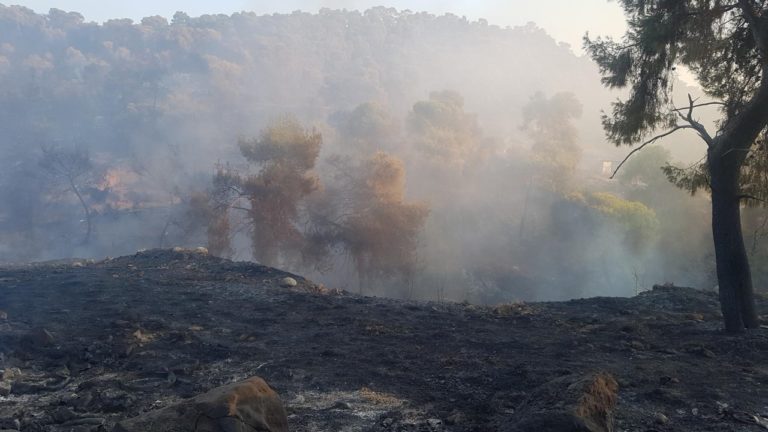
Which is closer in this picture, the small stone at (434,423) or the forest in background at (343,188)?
the small stone at (434,423)

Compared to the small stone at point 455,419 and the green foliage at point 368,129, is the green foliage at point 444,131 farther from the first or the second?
the small stone at point 455,419

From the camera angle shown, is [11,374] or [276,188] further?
[276,188]

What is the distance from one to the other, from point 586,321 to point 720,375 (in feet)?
11.3

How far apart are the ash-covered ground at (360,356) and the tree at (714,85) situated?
1374 mm

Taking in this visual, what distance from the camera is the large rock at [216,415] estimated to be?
418cm

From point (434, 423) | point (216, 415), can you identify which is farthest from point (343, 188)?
point (216, 415)

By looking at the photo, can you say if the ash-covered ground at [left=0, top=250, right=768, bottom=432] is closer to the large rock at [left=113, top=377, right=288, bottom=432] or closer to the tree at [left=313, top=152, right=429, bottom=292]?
the large rock at [left=113, top=377, right=288, bottom=432]

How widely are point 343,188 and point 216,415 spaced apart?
2718 centimetres

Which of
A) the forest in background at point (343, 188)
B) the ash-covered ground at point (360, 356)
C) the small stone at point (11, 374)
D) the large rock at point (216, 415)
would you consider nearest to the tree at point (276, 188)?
the forest in background at point (343, 188)

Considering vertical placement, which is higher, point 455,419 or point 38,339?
point 38,339

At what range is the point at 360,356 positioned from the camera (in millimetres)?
7750

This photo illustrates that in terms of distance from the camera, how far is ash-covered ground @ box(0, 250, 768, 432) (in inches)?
224

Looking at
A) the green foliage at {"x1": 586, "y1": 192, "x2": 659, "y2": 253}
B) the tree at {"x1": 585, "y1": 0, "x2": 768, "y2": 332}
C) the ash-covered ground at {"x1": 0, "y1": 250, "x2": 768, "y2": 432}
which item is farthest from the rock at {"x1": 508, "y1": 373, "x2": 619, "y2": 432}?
the green foliage at {"x1": 586, "y1": 192, "x2": 659, "y2": 253}

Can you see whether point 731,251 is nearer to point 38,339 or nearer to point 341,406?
point 341,406
